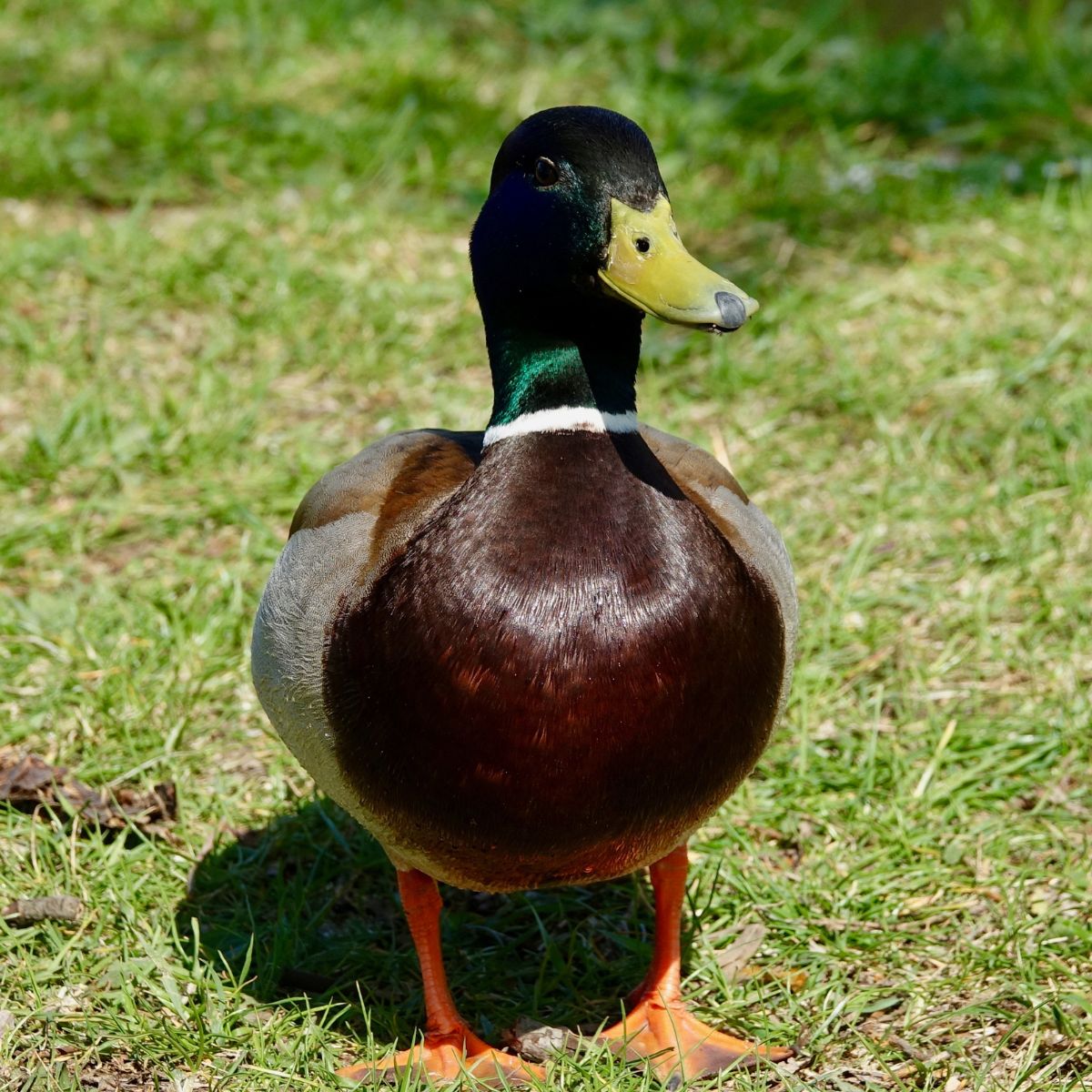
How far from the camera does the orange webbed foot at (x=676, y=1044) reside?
2670 millimetres

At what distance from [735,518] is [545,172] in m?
0.72

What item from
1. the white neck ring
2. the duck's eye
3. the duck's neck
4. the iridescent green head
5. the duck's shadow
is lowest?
the duck's shadow

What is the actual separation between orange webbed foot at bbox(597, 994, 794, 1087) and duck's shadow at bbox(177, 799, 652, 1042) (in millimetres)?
120

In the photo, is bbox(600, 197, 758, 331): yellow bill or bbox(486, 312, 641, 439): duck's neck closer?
bbox(600, 197, 758, 331): yellow bill

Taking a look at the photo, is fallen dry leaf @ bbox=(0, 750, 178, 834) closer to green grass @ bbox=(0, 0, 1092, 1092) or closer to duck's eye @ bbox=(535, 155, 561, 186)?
green grass @ bbox=(0, 0, 1092, 1092)

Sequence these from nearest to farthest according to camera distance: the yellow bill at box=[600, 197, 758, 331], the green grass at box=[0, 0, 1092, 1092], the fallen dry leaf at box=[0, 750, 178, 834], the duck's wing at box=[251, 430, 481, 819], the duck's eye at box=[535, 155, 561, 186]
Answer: the yellow bill at box=[600, 197, 758, 331] → the duck's eye at box=[535, 155, 561, 186] → the duck's wing at box=[251, 430, 481, 819] → the green grass at box=[0, 0, 1092, 1092] → the fallen dry leaf at box=[0, 750, 178, 834]

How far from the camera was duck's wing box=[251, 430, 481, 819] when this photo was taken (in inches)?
99.4

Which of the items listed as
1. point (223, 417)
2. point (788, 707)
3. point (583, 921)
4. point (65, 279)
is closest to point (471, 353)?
point (223, 417)

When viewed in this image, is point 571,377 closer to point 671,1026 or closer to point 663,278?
point 663,278

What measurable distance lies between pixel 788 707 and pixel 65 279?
2.75 m

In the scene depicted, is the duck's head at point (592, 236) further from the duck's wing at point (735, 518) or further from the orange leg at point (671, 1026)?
the orange leg at point (671, 1026)

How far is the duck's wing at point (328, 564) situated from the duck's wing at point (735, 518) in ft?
1.19

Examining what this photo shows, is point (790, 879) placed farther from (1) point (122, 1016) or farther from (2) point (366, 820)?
(1) point (122, 1016)

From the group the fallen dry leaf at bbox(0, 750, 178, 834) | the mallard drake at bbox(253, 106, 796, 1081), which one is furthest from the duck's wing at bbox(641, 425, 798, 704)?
the fallen dry leaf at bbox(0, 750, 178, 834)
